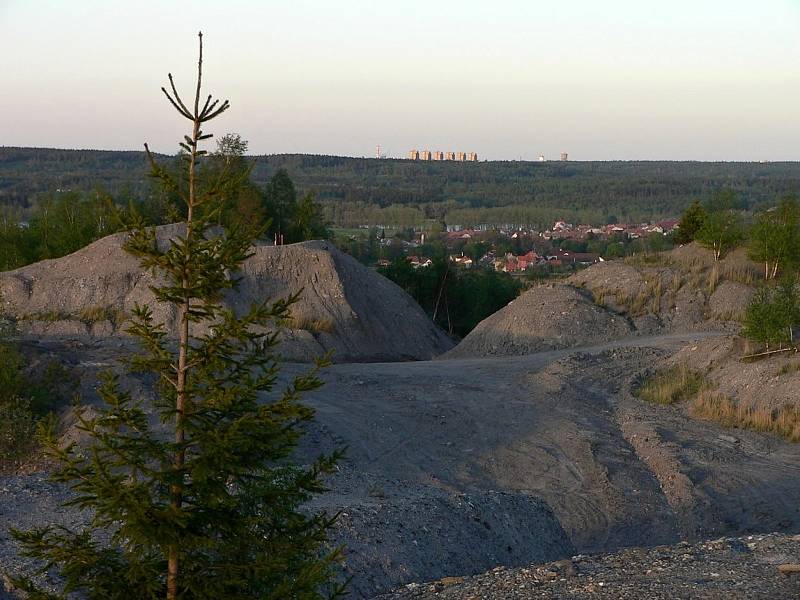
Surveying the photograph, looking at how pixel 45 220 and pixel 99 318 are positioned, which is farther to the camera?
pixel 45 220

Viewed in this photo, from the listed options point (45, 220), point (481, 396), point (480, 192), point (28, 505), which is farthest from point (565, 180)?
point (28, 505)

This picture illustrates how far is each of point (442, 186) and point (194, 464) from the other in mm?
137157

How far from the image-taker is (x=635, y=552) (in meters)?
11.1

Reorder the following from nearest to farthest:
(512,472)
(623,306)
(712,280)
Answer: (512,472) → (623,306) → (712,280)

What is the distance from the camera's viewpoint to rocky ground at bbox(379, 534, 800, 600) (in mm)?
9539

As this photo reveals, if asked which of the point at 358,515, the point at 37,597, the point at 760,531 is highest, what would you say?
the point at 37,597

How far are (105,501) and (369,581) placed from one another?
5.11 meters

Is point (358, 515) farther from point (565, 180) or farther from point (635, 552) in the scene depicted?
point (565, 180)

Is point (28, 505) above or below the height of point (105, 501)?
below

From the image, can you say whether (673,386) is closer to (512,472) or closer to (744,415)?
(744,415)

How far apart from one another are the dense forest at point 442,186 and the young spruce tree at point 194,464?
86.8 meters

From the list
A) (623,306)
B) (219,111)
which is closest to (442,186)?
(623,306)

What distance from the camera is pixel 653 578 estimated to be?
9930 millimetres

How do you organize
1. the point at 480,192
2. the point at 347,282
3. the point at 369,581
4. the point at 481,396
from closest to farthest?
the point at 369,581
the point at 481,396
the point at 347,282
the point at 480,192
